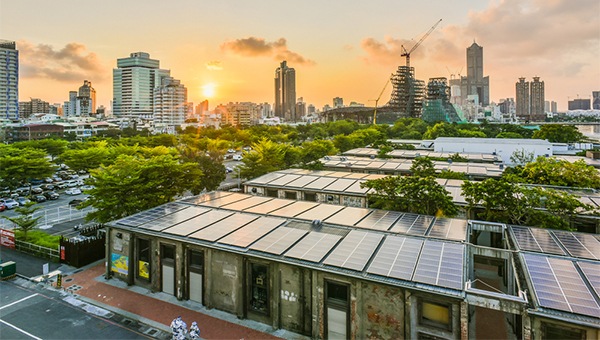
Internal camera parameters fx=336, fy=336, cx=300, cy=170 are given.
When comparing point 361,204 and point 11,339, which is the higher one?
point 361,204

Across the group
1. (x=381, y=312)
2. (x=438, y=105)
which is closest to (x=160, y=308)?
(x=381, y=312)

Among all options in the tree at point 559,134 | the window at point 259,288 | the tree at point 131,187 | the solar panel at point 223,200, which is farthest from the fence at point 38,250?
the tree at point 559,134

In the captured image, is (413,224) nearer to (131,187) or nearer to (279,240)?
(279,240)

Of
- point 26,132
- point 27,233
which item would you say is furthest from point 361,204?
point 26,132

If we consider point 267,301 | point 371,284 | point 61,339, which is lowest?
point 61,339

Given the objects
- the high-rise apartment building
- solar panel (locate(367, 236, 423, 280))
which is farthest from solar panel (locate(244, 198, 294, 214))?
the high-rise apartment building

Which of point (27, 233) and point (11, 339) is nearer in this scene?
point (11, 339)

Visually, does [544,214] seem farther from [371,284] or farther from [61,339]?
[61,339]

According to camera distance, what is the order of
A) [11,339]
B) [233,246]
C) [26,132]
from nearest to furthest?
1. [11,339]
2. [233,246]
3. [26,132]
